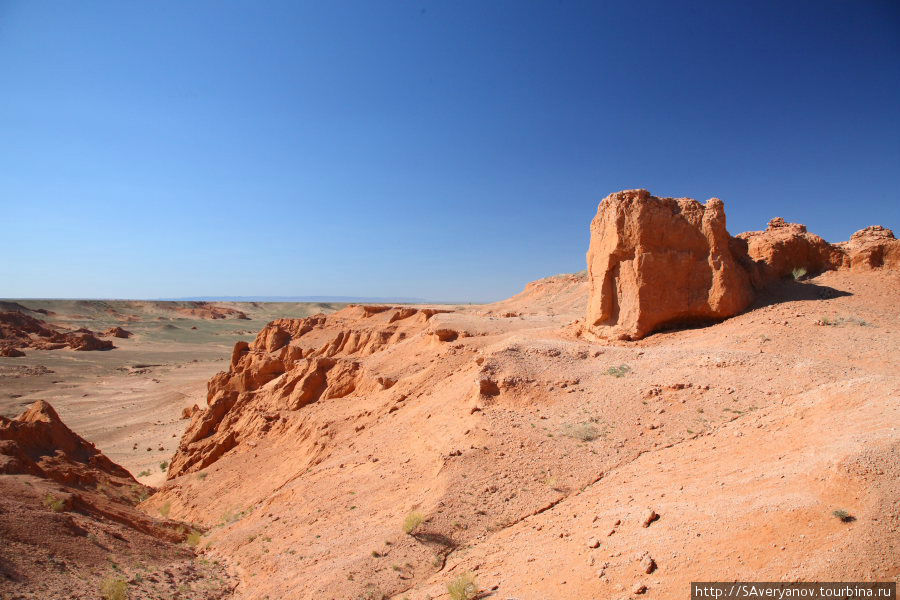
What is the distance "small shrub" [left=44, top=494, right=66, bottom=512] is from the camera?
24.5ft

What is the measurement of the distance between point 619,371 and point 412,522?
559cm

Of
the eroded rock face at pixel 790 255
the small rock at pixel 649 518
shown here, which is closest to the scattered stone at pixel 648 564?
the small rock at pixel 649 518

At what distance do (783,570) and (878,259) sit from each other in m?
14.7

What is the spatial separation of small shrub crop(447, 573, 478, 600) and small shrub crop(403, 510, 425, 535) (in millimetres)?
1401

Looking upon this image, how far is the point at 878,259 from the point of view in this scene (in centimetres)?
1388

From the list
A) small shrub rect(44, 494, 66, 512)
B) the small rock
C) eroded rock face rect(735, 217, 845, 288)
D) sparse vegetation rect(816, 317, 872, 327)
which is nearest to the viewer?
the small rock

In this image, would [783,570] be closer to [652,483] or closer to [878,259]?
[652,483]

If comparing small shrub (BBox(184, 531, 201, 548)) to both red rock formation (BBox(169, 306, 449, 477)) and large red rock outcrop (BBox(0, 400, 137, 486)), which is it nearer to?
large red rock outcrop (BBox(0, 400, 137, 486))

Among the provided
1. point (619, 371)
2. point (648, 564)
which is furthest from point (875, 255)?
point (648, 564)

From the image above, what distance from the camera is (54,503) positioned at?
755 centimetres

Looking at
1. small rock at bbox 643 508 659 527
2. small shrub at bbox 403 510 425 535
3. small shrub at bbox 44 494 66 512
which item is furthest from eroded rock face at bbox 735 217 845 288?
small shrub at bbox 44 494 66 512

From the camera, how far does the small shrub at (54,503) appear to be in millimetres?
7461

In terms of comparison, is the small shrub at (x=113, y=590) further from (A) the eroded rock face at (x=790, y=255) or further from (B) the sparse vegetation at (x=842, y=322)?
(A) the eroded rock face at (x=790, y=255)

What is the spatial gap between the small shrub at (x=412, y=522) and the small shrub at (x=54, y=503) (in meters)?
5.72
